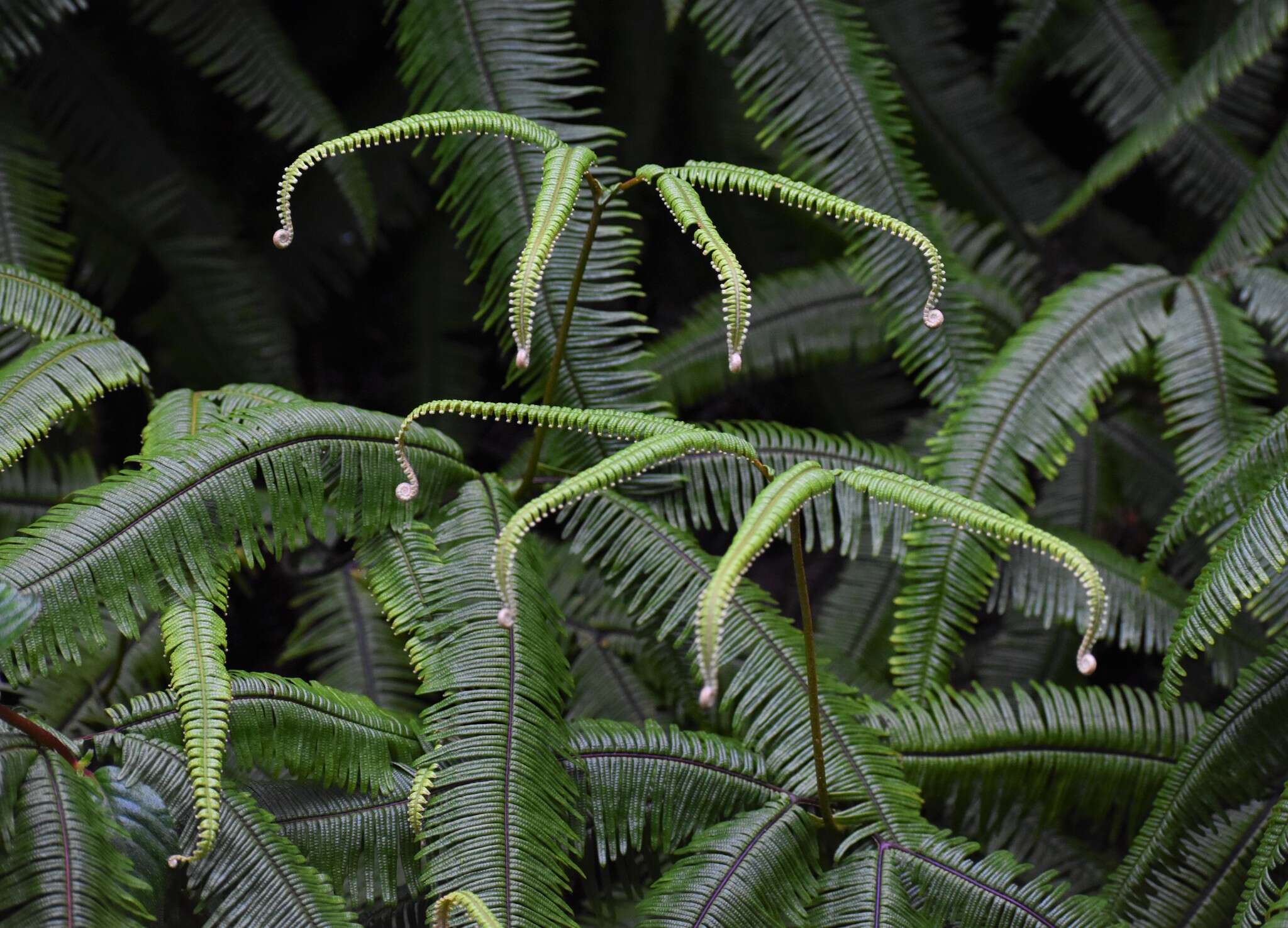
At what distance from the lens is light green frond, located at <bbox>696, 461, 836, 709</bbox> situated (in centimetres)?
102

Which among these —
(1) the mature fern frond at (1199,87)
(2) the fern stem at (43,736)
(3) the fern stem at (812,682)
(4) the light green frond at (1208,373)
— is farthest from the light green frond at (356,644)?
(1) the mature fern frond at (1199,87)

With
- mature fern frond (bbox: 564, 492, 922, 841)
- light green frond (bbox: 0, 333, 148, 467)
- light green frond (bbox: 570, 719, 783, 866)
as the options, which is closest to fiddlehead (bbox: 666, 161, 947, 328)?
mature fern frond (bbox: 564, 492, 922, 841)

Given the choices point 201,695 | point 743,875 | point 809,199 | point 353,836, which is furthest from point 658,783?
point 809,199

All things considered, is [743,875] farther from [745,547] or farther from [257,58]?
[257,58]

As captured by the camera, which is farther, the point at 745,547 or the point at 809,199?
the point at 809,199

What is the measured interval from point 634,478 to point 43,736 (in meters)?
1.02

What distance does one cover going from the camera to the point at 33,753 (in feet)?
4.40

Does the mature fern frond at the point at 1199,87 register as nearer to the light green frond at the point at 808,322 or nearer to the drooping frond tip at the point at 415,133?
the light green frond at the point at 808,322

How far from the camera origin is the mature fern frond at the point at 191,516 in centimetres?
135

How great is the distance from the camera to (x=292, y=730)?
4.79 ft

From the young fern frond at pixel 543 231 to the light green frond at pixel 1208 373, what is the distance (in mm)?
1353

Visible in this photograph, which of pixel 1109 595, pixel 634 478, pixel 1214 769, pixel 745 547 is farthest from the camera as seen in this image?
pixel 1109 595

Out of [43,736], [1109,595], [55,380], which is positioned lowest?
[1109,595]

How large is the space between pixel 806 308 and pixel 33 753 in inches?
73.9
